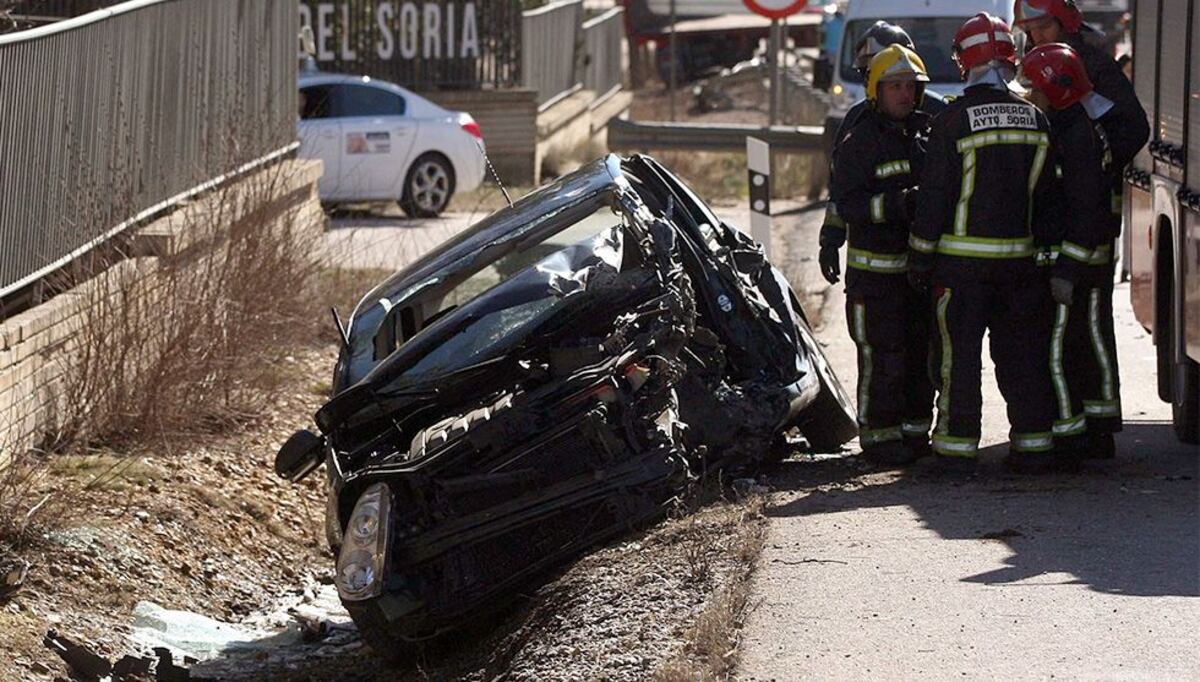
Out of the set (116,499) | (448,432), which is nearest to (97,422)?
(116,499)

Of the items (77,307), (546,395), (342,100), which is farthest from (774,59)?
(546,395)

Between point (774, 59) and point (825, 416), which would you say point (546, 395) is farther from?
point (774, 59)

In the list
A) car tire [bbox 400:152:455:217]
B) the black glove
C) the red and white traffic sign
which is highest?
the red and white traffic sign

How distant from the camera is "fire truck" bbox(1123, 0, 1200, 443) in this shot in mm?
8297

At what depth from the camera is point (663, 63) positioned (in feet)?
136

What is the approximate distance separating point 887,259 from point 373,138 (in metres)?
12.3

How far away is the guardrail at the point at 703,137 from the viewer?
21.2 m

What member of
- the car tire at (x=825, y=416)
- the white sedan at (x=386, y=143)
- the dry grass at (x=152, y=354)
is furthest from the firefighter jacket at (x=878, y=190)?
the white sedan at (x=386, y=143)

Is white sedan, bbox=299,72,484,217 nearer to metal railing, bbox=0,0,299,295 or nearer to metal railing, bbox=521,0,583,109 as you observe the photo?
metal railing, bbox=521,0,583,109

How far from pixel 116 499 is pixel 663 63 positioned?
33723mm

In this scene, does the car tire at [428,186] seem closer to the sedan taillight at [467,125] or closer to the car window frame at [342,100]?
the sedan taillight at [467,125]

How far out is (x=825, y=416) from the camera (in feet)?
27.5

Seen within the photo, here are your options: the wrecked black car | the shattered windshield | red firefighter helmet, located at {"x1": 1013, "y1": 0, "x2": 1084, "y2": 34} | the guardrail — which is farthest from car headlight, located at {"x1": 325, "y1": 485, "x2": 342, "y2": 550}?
the guardrail

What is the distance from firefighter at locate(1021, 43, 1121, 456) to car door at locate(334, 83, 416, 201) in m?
12.4
